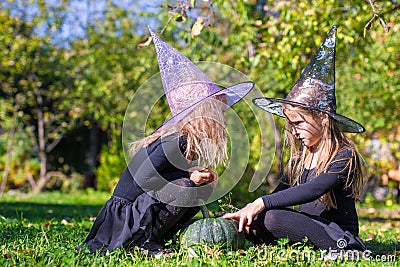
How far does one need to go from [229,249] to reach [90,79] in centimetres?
896

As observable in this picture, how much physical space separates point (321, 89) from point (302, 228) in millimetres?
895

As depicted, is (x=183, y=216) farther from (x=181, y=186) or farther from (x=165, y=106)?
(x=165, y=106)

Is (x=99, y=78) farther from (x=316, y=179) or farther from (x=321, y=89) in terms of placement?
(x=316, y=179)

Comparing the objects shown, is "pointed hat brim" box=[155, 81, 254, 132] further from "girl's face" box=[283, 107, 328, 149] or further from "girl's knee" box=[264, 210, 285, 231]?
"girl's knee" box=[264, 210, 285, 231]

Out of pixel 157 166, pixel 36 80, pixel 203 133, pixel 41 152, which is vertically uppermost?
pixel 36 80

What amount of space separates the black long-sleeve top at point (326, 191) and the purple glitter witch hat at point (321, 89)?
267 millimetres

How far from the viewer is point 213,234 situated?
319cm

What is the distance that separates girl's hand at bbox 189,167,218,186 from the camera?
3316 millimetres

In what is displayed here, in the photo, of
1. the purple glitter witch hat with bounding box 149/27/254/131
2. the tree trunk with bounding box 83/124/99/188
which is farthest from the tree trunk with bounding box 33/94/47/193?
the purple glitter witch hat with bounding box 149/27/254/131

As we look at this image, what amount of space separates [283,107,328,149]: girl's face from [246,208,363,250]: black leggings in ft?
1.69

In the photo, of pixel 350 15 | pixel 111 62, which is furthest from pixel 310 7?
pixel 111 62

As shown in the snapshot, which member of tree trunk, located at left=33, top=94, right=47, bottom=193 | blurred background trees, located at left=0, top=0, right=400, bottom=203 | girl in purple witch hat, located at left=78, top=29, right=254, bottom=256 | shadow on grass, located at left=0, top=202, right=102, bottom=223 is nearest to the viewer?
girl in purple witch hat, located at left=78, top=29, right=254, bottom=256

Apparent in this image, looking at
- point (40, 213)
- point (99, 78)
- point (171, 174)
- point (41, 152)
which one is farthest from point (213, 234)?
point (41, 152)

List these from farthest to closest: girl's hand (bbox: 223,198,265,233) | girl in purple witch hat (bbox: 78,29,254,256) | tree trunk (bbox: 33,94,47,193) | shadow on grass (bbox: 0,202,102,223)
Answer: tree trunk (bbox: 33,94,47,193) < shadow on grass (bbox: 0,202,102,223) < girl in purple witch hat (bbox: 78,29,254,256) < girl's hand (bbox: 223,198,265,233)
